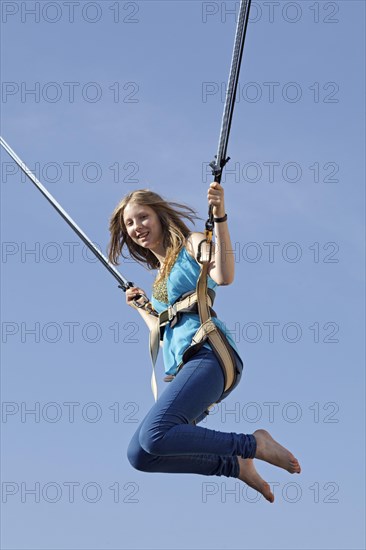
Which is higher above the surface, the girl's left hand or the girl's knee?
the girl's left hand

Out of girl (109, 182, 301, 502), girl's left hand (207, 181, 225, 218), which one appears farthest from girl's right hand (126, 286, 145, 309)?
girl's left hand (207, 181, 225, 218)

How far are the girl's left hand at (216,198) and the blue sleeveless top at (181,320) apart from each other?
0.51m

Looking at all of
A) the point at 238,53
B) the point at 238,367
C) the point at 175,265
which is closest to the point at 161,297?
the point at 175,265

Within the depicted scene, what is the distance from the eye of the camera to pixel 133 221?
8.16m

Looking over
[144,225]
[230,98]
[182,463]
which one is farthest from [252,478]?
[230,98]

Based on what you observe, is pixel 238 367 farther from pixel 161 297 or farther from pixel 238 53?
pixel 238 53

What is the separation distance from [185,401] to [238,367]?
500 millimetres

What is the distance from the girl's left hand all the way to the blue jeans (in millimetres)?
973

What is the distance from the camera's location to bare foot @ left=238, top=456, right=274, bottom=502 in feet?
26.4

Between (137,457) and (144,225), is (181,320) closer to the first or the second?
(144,225)

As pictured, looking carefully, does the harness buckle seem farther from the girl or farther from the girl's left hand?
the girl's left hand

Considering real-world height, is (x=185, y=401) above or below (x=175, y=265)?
below

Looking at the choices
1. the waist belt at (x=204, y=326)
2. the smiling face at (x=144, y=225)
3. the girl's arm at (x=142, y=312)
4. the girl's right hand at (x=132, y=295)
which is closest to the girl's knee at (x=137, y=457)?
the waist belt at (x=204, y=326)

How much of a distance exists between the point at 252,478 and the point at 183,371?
3.49ft
